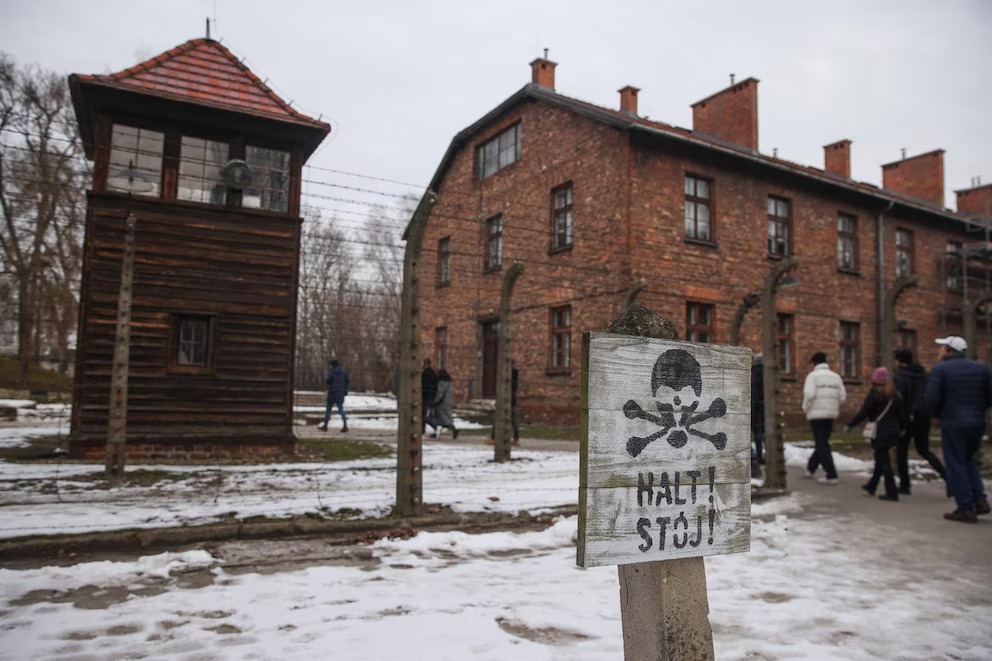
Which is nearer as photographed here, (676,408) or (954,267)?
(676,408)

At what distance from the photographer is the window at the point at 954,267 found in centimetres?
2330

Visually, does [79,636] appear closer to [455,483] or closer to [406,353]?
[406,353]

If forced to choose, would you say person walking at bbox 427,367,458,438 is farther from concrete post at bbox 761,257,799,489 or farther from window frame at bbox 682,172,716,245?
concrete post at bbox 761,257,799,489

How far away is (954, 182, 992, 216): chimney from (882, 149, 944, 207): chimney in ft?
9.99

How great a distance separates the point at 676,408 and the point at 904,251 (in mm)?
23794

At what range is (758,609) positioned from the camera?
405cm

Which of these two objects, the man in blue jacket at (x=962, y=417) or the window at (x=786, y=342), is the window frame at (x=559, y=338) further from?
the man in blue jacket at (x=962, y=417)

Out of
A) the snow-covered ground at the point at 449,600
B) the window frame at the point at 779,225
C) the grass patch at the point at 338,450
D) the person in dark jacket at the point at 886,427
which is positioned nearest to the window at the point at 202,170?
the grass patch at the point at 338,450

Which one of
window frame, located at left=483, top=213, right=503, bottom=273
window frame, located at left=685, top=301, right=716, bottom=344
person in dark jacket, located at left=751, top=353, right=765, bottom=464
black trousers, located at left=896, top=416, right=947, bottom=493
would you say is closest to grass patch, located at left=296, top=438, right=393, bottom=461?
person in dark jacket, located at left=751, top=353, right=765, bottom=464

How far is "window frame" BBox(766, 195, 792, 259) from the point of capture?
19.2m

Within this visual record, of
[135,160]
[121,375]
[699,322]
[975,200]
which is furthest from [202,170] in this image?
[975,200]

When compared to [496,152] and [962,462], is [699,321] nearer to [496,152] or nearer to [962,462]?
[496,152]

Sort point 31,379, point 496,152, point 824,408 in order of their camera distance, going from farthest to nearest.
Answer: point 31,379
point 496,152
point 824,408

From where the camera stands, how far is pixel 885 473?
818cm
